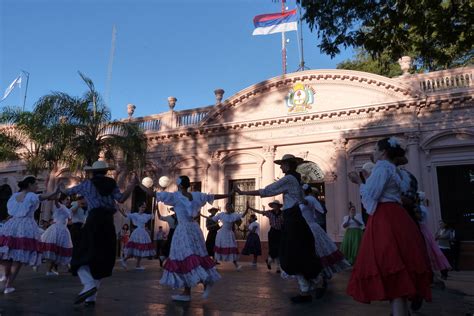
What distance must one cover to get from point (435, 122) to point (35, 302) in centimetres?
1532

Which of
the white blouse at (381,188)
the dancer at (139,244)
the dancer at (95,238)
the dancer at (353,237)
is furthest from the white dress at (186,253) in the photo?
the dancer at (139,244)

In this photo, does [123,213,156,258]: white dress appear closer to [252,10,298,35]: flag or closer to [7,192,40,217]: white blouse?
[7,192,40,217]: white blouse

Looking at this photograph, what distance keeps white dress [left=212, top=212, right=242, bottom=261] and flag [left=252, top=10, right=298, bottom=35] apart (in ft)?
39.9

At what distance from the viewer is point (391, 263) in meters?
3.21

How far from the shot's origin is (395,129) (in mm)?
16109

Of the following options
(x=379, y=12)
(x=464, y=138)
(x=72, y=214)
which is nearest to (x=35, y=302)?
(x=72, y=214)

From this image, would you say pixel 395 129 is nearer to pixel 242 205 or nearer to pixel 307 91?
pixel 307 91

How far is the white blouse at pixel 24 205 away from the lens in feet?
21.5

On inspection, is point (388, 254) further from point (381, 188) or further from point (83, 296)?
point (83, 296)

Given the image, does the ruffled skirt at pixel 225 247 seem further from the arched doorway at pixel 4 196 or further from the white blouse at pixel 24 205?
the arched doorway at pixel 4 196

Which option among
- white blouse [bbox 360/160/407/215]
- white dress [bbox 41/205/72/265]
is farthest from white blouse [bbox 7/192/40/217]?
white blouse [bbox 360/160/407/215]

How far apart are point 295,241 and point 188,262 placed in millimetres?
1471

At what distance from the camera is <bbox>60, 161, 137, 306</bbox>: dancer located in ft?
15.9

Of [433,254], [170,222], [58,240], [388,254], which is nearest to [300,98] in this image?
[170,222]
